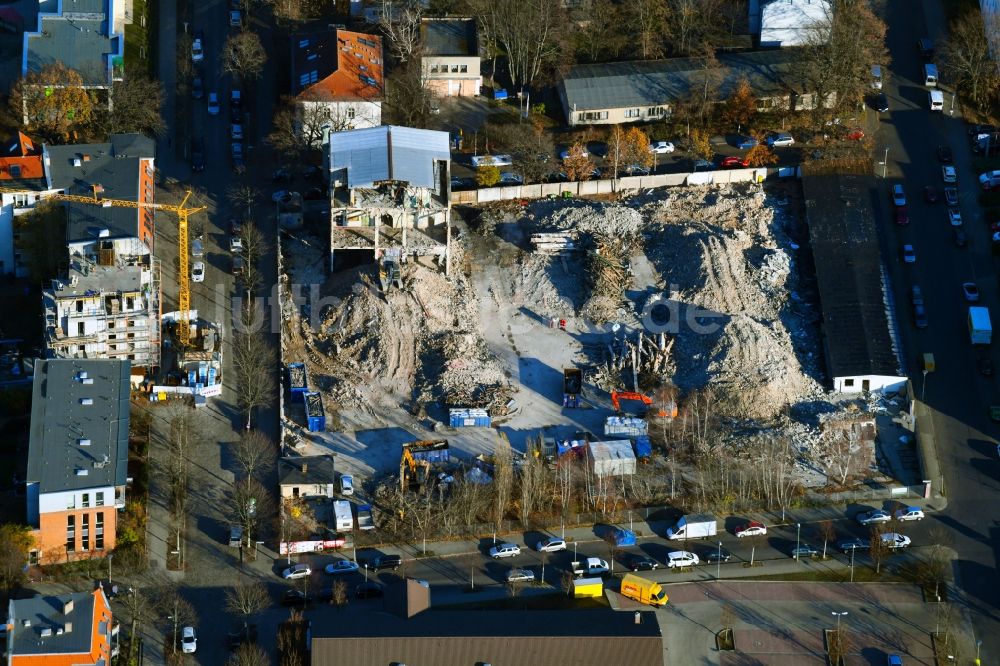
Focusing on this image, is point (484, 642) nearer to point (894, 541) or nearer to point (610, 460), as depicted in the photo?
point (610, 460)

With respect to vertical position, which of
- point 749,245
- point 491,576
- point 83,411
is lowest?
point 491,576

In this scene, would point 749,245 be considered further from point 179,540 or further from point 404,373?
point 179,540

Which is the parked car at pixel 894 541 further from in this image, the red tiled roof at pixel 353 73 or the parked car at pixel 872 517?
the red tiled roof at pixel 353 73

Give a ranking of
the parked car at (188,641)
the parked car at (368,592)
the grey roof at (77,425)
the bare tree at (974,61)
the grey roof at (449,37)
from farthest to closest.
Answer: the grey roof at (449,37) → the bare tree at (974,61) → the grey roof at (77,425) → the parked car at (368,592) → the parked car at (188,641)

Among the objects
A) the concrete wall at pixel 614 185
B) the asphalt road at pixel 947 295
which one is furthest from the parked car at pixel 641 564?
the concrete wall at pixel 614 185

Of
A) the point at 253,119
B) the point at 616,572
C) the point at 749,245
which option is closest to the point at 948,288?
the point at 749,245

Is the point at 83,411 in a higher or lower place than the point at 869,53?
lower
